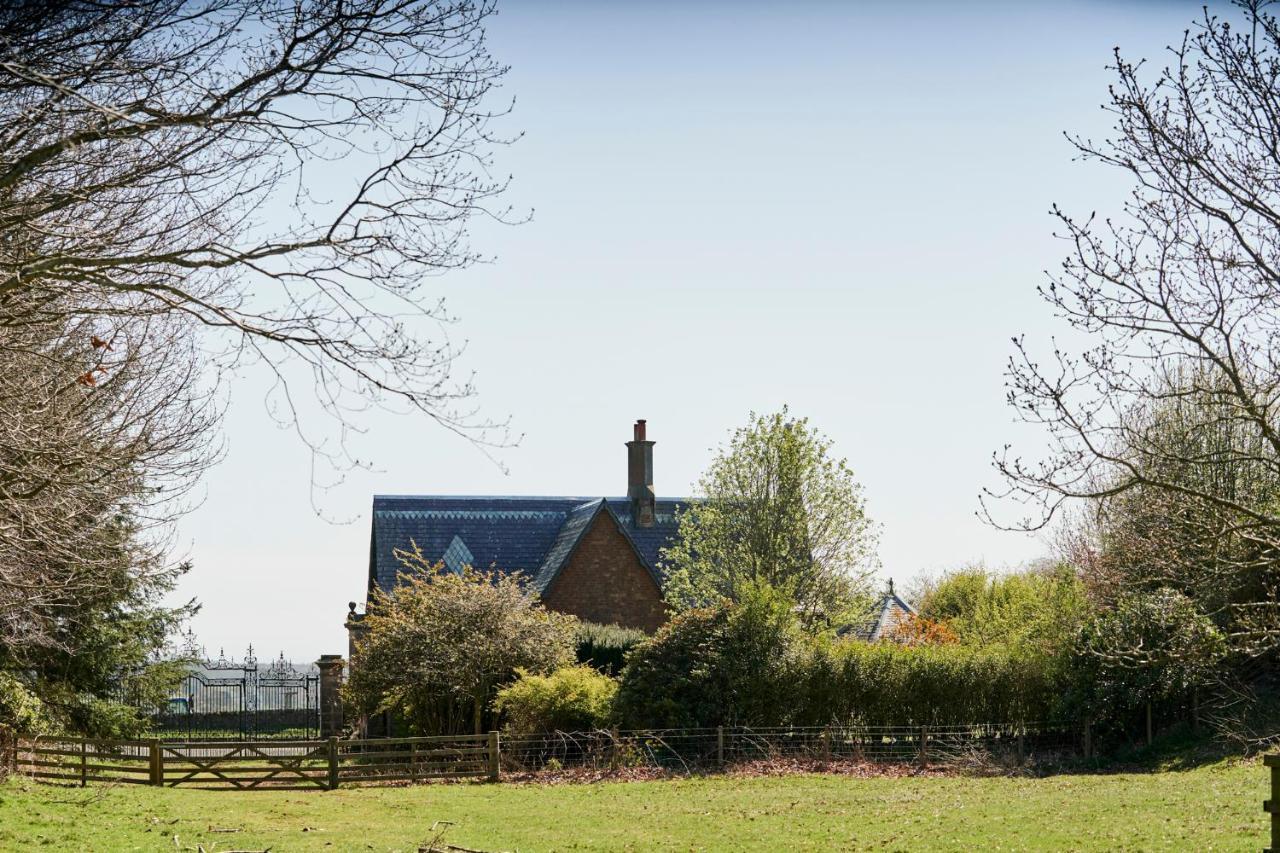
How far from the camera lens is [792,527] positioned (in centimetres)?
3469

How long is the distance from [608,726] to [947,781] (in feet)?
22.0

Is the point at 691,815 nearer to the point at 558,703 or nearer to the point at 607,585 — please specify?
the point at 558,703

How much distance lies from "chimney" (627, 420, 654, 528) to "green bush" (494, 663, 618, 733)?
47.8ft

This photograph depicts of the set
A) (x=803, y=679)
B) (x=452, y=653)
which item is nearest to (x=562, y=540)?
(x=452, y=653)

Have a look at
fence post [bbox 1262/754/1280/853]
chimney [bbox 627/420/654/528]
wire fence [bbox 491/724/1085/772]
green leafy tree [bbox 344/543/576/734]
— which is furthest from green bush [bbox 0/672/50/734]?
fence post [bbox 1262/754/1280/853]

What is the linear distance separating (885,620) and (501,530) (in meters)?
15.0

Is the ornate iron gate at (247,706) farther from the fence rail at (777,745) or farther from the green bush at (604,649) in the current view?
the fence rail at (777,745)

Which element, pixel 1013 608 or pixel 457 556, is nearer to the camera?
pixel 1013 608

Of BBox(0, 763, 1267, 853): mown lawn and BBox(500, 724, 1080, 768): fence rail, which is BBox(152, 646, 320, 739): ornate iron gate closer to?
BBox(500, 724, 1080, 768): fence rail

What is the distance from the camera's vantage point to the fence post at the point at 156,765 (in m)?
22.1

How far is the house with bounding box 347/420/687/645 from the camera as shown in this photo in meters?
38.0

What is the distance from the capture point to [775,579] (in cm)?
3466

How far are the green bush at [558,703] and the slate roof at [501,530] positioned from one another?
11400 millimetres

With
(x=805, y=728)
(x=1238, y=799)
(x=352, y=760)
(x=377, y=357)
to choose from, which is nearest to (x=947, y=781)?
(x=805, y=728)
